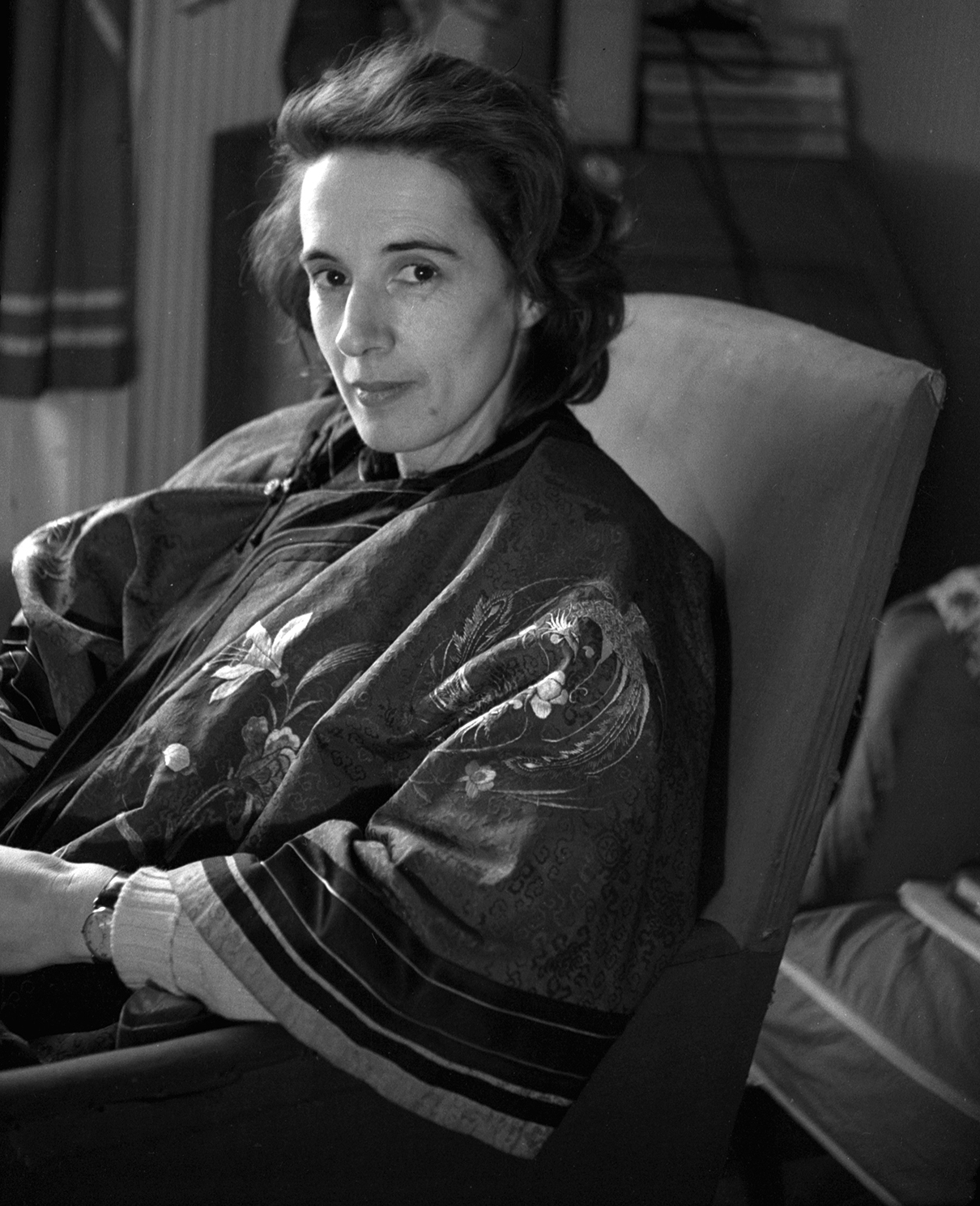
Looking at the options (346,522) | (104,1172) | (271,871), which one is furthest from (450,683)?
(104,1172)

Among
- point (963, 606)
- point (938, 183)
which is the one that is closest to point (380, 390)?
point (963, 606)

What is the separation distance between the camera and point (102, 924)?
36.5 inches

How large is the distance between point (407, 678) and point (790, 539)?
330 mm

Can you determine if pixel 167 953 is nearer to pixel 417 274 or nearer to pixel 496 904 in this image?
pixel 496 904

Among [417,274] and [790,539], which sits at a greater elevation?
[417,274]

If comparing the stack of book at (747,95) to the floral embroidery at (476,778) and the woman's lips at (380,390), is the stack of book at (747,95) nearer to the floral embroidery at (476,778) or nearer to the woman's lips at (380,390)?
the woman's lips at (380,390)

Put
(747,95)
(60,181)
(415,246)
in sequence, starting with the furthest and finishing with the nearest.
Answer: (60,181), (747,95), (415,246)

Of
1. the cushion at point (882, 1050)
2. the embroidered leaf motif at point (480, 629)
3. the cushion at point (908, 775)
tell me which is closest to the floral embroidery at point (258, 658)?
the embroidered leaf motif at point (480, 629)

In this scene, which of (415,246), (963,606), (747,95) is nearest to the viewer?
(415,246)

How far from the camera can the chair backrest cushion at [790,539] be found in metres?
1.02

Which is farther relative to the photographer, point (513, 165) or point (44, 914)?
point (513, 165)

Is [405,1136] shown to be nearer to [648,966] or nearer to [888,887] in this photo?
[648,966]

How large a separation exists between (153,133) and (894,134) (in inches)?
48.4

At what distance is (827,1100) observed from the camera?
1508mm
